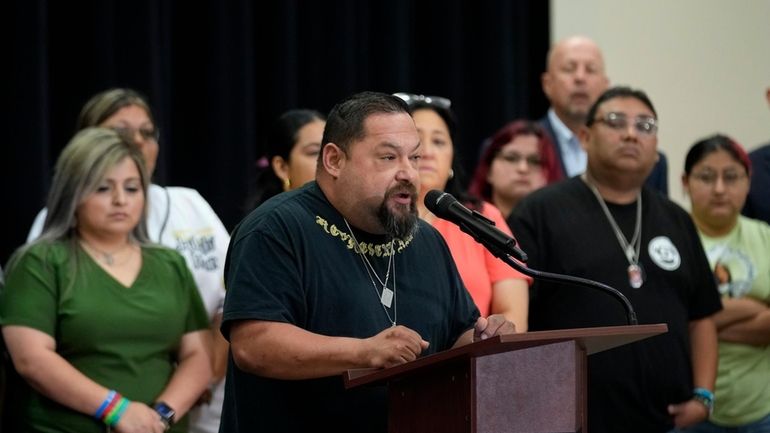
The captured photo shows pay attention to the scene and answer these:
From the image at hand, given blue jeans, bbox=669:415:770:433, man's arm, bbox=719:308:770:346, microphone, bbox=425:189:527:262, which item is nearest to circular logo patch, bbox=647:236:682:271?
man's arm, bbox=719:308:770:346

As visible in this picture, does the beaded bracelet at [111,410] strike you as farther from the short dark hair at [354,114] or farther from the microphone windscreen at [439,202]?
the microphone windscreen at [439,202]

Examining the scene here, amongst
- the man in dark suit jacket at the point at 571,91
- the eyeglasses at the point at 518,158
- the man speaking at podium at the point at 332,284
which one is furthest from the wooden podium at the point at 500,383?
the man in dark suit jacket at the point at 571,91

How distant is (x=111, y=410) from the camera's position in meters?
3.50

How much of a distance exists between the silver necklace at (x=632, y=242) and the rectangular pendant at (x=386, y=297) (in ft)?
4.18

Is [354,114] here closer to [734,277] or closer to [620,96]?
[620,96]

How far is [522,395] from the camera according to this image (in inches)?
98.1

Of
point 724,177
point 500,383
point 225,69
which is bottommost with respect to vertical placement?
point 500,383

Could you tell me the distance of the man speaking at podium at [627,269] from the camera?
378 centimetres

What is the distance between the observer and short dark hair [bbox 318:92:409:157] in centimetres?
280

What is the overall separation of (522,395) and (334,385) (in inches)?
17.4

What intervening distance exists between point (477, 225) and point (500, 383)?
13.0 inches

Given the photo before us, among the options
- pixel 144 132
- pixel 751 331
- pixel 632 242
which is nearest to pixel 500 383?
pixel 632 242

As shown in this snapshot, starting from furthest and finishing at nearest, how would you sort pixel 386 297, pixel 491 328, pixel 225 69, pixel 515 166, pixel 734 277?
pixel 225 69 → pixel 515 166 → pixel 734 277 → pixel 386 297 → pixel 491 328

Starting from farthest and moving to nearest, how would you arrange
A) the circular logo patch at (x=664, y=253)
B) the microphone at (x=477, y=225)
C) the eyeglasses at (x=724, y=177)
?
the eyeglasses at (x=724, y=177) < the circular logo patch at (x=664, y=253) < the microphone at (x=477, y=225)
